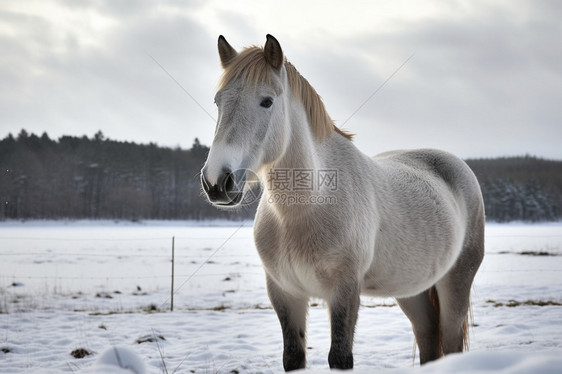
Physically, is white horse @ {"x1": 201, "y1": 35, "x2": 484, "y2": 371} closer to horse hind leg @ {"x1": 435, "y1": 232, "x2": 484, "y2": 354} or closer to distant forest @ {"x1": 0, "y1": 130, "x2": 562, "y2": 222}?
horse hind leg @ {"x1": 435, "y1": 232, "x2": 484, "y2": 354}

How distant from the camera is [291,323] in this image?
106 inches

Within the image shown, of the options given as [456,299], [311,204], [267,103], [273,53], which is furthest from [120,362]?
[456,299]

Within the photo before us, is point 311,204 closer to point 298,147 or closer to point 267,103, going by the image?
point 298,147

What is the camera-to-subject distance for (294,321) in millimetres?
2701

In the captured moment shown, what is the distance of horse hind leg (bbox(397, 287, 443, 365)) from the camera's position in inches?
145

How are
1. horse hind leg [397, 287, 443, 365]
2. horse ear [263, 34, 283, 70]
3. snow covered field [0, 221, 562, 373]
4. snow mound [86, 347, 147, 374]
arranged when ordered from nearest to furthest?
1. snow mound [86, 347, 147, 374]
2. horse ear [263, 34, 283, 70]
3. horse hind leg [397, 287, 443, 365]
4. snow covered field [0, 221, 562, 373]

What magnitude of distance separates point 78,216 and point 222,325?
4267cm

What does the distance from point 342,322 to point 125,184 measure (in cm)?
5097

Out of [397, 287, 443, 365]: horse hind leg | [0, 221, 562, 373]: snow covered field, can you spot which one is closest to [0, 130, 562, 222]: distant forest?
[0, 221, 562, 373]: snow covered field

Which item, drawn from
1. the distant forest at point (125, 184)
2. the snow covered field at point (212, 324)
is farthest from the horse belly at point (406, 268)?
the distant forest at point (125, 184)

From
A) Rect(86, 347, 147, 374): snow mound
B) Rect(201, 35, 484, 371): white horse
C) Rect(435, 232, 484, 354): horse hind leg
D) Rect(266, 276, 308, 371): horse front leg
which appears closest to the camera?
Rect(86, 347, 147, 374): snow mound

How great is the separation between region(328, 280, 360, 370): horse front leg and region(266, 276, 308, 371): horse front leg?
34 cm

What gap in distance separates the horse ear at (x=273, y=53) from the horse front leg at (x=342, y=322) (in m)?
1.49

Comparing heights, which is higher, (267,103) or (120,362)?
(267,103)
